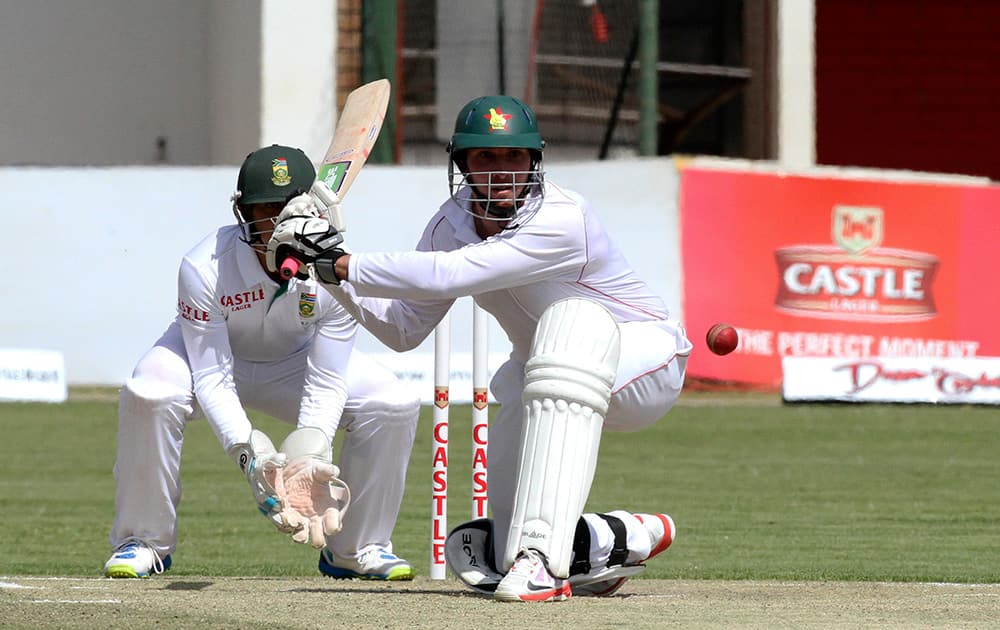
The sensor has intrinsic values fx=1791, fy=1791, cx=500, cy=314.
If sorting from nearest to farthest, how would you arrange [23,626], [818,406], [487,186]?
[23,626], [487,186], [818,406]

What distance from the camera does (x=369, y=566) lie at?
243 inches

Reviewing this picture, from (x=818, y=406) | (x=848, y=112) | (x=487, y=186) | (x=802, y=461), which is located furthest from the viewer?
(x=848, y=112)

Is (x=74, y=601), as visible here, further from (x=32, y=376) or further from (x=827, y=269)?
(x=827, y=269)

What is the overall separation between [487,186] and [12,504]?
449 cm

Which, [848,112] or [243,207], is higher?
[848,112]

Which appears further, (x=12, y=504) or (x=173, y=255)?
(x=173, y=255)

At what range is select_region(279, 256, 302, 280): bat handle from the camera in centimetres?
498

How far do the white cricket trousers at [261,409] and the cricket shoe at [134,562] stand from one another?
0.03 meters

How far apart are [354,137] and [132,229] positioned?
10288 mm

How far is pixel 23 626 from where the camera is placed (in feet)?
14.3

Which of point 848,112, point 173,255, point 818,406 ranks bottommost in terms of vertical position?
point 818,406

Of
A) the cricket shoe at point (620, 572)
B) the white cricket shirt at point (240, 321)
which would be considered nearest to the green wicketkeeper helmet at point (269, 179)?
the white cricket shirt at point (240, 321)

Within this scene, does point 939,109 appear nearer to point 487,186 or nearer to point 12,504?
point 12,504

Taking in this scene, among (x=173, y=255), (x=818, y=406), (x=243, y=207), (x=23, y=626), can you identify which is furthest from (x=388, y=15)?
(x=23, y=626)
